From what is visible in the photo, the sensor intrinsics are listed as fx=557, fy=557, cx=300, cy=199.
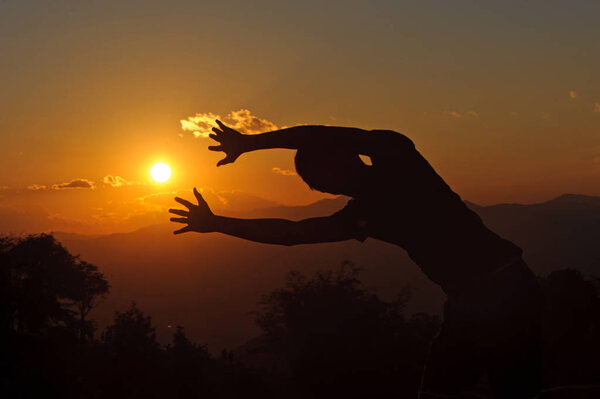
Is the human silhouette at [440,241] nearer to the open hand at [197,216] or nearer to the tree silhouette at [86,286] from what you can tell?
the open hand at [197,216]

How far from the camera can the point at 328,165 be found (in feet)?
10.3

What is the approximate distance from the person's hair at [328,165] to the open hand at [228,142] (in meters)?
0.49

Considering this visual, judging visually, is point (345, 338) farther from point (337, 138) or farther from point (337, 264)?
point (337, 264)

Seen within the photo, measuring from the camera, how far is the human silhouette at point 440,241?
283 centimetres

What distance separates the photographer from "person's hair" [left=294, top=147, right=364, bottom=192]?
10.3 feet

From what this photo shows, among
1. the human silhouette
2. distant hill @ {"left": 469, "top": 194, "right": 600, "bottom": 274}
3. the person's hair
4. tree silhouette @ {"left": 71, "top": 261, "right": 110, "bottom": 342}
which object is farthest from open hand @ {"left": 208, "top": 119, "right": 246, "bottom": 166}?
distant hill @ {"left": 469, "top": 194, "right": 600, "bottom": 274}

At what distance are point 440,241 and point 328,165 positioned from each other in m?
0.74

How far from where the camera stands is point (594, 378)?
2.63 m

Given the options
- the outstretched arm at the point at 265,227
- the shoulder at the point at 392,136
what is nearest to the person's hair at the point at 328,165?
the shoulder at the point at 392,136

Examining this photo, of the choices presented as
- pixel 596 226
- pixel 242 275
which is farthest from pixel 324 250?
pixel 596 226

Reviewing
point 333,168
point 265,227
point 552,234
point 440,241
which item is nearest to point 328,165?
point 333,168

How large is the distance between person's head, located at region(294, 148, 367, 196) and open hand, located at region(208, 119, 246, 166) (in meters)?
0.49

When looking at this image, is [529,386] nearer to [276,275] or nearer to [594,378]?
[594,378]

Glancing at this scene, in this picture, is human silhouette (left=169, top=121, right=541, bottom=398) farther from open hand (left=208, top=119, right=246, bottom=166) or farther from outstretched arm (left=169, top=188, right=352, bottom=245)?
open hand (left=208, top=119, right=246, bottom=166)
